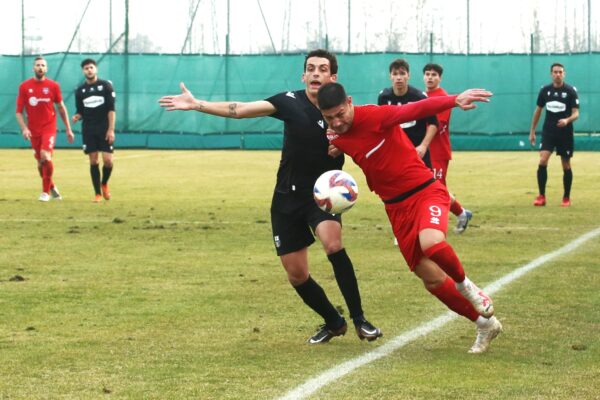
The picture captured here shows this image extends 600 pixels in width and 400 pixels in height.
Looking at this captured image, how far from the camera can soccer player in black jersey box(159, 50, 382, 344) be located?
8062 millimetres

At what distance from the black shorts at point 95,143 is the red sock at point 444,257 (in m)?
13.7

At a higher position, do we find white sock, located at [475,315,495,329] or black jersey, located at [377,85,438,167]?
black jersey, located at [377,85,438,167]

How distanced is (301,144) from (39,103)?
13608 mm

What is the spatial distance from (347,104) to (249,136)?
34.2 metres

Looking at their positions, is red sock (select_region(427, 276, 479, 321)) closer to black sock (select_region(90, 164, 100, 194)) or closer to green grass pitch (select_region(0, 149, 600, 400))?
green grass pitch (select_region(0, 149, 600, 400))

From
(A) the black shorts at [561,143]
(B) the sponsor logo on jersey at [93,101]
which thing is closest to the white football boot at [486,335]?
(A) the black shorts at [561,143]

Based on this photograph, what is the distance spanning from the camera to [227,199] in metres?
20.6

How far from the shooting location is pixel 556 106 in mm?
19531

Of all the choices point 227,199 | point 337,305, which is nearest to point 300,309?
point 337,305

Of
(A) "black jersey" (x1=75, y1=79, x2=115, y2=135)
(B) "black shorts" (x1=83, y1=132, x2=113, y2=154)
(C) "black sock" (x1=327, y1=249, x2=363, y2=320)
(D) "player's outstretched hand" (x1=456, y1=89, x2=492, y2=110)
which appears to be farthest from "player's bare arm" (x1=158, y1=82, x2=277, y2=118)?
(A) "black jersey" (x1=75, y1=79, x2=115, y2=135)

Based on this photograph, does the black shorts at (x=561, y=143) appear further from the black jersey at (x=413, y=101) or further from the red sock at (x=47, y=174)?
the red sock at (x=47, y=174)

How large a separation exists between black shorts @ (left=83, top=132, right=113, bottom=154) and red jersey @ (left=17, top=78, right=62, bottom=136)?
2.46 ft

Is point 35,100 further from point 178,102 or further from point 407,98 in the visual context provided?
point 178,102

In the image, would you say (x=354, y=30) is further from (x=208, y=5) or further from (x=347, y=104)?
(x=347, y=104)
